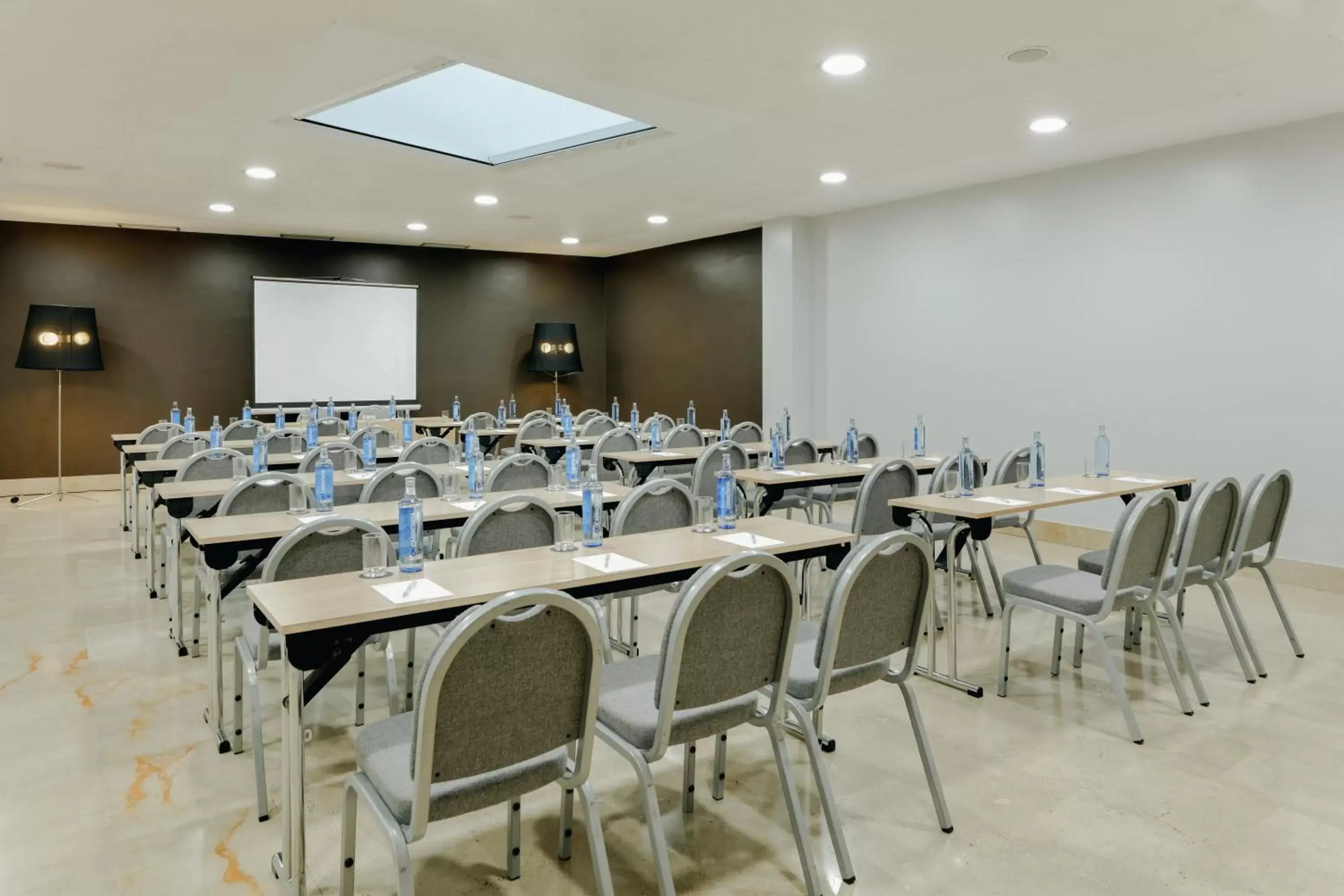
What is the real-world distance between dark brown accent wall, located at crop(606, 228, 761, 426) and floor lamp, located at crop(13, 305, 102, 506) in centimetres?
648

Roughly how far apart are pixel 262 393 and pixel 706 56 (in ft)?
27.3

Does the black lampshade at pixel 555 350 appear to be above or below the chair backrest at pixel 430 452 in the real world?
above

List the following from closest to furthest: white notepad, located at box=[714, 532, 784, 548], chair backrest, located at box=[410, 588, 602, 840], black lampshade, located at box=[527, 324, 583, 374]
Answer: chair backrest, located at box=[410, 588, 602, 840]
white notepad, located at box=[714, 532, 784, 548]
black lampshade, located at box=[527, 324, 583, 374]

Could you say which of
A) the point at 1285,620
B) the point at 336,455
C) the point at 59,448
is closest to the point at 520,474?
the point at 336,455

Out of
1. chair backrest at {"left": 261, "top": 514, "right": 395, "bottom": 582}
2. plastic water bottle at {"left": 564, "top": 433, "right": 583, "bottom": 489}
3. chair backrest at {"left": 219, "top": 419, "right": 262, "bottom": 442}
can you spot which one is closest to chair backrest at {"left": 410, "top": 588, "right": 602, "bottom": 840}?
chair backrest at {"left": 261, "top": 514, "right": 395, "bottom": 582}

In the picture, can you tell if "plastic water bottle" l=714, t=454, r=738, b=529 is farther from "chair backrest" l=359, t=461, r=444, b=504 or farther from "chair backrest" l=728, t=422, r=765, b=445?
"chair backrest" l=728, t=422, r=765, b=445

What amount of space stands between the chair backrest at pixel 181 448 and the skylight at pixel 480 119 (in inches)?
97.7

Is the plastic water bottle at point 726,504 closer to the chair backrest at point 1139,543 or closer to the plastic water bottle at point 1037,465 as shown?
the chair backrest at point 1139,543

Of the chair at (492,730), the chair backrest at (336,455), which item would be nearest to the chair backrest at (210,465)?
the chair backrest at (336,455)

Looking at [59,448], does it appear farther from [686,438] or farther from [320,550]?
[320,550]

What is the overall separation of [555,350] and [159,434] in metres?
5.37

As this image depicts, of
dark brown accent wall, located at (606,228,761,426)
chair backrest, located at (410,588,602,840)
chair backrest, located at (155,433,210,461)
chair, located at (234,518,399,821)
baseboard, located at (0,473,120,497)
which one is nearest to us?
chair backrest, located at (410,588,602,840)

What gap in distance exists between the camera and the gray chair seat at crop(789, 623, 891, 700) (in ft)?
8.27

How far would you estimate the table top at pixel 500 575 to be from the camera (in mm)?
2199
